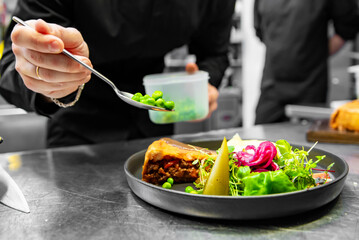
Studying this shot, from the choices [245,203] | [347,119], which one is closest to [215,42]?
[347,119]

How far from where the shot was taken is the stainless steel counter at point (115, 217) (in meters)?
0.72

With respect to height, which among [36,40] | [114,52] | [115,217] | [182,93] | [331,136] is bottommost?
[331,136]

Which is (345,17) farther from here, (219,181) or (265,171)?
(219,181)

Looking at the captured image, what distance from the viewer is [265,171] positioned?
2.90 ft

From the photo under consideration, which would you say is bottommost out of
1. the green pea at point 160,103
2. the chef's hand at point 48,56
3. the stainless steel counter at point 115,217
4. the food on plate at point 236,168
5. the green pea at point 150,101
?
the stainless steel counter at point 115,217

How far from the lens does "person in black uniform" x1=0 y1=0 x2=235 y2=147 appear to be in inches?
54.1

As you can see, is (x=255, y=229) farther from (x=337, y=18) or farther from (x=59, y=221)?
(x=337, y=18)

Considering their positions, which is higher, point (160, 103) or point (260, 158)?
point (160, 103)

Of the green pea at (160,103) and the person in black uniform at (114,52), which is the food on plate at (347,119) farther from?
the green pea at (160,103)

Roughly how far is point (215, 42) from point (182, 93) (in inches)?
29.9

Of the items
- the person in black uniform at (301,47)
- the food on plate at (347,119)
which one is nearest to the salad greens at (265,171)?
the food on plate at (347,119)

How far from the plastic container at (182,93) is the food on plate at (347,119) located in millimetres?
695

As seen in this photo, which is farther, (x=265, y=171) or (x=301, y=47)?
(x=301, y=47)

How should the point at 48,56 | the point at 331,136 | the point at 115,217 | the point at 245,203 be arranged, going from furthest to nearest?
the point at 331,136 < the point at 48,56 < the point at 115,217 < the point at 245,203
